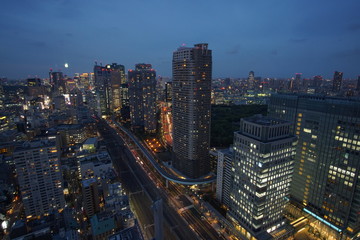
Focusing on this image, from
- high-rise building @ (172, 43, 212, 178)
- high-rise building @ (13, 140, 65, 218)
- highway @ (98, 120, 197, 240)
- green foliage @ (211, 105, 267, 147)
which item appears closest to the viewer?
highway @ (98, 120, 197, 240)

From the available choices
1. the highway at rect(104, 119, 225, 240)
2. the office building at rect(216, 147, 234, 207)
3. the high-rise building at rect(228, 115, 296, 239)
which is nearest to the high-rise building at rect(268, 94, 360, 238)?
the high-rise building at rect(228, 115, 296, 239)

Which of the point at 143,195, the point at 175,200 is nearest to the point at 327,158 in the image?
the point at 175,200

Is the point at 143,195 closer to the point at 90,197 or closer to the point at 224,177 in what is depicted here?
the point at 90,197

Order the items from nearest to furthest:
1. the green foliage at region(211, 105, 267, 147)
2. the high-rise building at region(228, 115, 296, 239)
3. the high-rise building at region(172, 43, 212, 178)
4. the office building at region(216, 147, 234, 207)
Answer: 1. the high-rise building at region(228, 115, 296, 239)
2. the office building at region(216, 147, 234, 207)
3. the high-rise building at region(172, 43, 212, 178)
4. the green foliage at region(211, 105, 267, 147)

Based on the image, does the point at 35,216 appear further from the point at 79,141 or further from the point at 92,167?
the point at 79,141

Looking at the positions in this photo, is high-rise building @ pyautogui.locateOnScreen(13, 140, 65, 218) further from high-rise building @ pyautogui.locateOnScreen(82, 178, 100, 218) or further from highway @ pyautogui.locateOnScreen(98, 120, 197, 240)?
highway @ pyautogui.locateOnScreen(98, 120, 197, 240)

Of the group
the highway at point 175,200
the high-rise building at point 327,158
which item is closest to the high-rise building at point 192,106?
the highway at point 175,200
